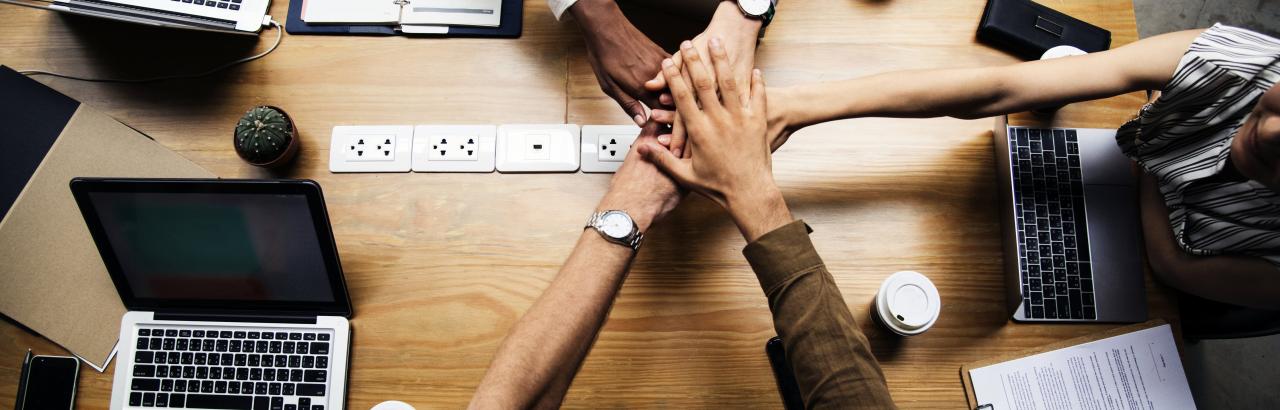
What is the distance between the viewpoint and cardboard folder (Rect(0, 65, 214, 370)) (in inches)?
35.7

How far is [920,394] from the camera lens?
3.09 ft

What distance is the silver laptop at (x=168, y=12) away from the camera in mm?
978

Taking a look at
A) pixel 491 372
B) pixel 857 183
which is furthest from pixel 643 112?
pixel 491 372

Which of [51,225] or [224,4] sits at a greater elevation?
[224,4]

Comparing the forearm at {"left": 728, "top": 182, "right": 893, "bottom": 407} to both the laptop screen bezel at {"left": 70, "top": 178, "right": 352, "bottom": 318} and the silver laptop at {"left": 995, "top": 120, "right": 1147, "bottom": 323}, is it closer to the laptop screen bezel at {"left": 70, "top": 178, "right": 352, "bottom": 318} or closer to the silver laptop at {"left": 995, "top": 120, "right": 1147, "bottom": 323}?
the silver laptop at {"left": 995, "top": 120, "right": 1147, "bottom": 323}

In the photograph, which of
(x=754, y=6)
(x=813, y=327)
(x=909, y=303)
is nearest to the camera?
(x=813, y=327)

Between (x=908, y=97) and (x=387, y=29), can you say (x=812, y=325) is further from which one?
(x=387, y=29)

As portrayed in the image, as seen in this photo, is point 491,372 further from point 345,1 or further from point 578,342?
point 345,1

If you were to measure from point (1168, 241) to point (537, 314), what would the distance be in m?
0.92

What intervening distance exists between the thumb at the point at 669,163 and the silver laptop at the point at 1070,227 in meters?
0.49

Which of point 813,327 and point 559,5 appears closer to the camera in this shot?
point 813,327

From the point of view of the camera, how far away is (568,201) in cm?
101

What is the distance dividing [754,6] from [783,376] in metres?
0.57

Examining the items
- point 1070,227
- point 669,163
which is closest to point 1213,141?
point 1070,227
